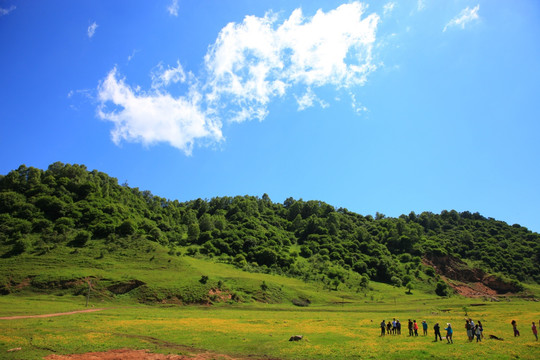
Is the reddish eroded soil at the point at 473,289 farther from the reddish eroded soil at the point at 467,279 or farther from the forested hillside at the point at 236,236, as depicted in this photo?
the forested hillside at the point at 236,236

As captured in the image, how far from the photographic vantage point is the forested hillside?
94.1 metres

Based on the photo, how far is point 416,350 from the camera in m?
26.6

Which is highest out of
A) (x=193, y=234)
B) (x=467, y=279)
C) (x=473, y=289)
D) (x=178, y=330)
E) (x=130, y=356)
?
(x=193, y=234)

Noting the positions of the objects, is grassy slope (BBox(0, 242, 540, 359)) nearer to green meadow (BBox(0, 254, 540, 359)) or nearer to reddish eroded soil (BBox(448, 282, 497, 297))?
green meadow (BBox(0, 254, 540, 359))

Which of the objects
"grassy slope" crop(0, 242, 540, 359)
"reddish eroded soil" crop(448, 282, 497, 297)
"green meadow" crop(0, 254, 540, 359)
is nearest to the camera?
"green meadow" crop(0, 254, 540, 359)

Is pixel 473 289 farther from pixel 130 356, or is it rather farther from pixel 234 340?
pixel 130 356

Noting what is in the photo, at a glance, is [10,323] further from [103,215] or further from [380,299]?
[380,299]

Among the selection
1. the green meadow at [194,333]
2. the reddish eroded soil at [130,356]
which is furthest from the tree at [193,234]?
the reddish eroded soil at [130,356]

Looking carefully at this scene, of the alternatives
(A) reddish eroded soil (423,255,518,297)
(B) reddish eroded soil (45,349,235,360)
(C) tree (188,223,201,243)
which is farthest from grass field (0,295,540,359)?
(A) reddish eroded soil (423,255,518,297)

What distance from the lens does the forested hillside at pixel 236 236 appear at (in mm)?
94125

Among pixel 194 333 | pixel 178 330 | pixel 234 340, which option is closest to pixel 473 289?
pixel 234 340

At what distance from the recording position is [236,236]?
137625 millimetres

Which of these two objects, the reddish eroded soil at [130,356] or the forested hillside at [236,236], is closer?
the reddish eroded soil at [130,356]

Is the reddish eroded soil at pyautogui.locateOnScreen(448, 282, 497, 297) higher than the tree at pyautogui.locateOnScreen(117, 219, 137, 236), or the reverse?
the tree at pyautogui.locateOnScreen(117, 219, 137, 236)
